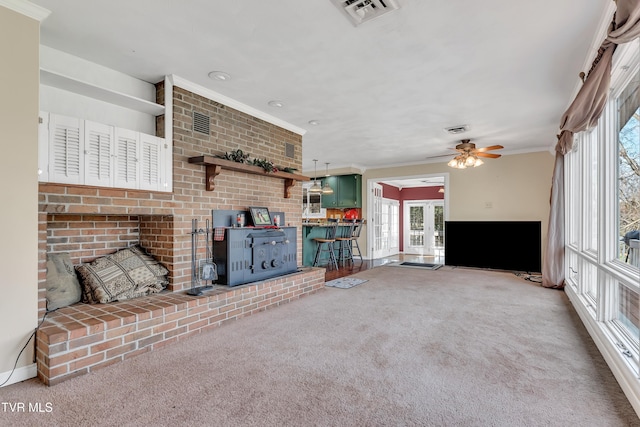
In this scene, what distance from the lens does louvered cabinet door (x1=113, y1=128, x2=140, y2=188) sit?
9.14 ft

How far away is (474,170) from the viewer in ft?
22.0

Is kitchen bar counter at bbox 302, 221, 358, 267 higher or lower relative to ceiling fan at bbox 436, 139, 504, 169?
lower

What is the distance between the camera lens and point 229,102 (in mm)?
3715

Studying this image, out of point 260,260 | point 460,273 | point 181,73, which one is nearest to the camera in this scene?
point 181,73

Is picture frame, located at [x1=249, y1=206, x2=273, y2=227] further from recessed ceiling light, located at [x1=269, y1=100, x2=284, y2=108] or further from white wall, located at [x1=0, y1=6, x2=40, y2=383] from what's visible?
white wall, located at [x1=0, y1=6, x2=40, y2=383]

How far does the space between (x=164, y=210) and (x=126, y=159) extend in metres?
0.55

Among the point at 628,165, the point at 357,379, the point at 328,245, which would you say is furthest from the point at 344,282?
the point at 628,165

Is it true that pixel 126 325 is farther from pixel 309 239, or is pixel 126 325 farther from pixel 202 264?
pixel 309 239

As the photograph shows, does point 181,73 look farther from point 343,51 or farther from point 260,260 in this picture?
point 260,260

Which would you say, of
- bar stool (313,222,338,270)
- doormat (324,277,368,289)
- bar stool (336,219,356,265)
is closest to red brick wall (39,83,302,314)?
doormat (324,277,368,289)

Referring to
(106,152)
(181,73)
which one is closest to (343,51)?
(181,73)

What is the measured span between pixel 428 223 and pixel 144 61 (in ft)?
29.1

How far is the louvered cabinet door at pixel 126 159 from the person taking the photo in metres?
2.79

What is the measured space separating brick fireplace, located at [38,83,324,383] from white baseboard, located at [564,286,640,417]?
2.88 m
